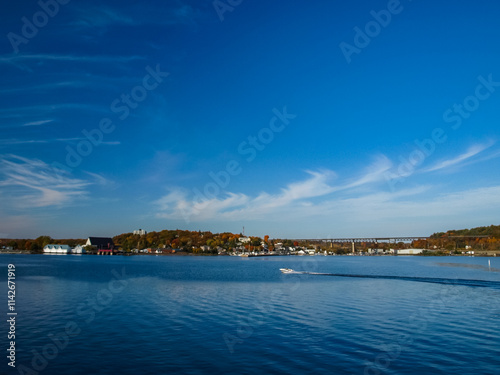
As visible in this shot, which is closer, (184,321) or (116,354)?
(116,354)

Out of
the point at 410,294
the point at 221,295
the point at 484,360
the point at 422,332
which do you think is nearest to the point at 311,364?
the point at 484,360

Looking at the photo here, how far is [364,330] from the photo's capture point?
27.7m

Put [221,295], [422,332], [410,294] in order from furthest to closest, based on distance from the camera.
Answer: [410,294]
[221,295]
[422,332]

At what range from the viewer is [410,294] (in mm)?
50000

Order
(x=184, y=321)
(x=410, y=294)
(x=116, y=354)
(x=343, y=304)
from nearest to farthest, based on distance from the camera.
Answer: (x=116, y=354) < (x=184, y=321) < (x=343, y=304) < (x=410, y=294)

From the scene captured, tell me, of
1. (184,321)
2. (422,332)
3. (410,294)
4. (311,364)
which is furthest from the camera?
(410,294)

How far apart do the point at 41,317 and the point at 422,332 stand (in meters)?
30.8

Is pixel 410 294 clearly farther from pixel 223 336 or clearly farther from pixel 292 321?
pixel 223 336

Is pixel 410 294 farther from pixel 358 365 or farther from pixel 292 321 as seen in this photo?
pixel 358 365

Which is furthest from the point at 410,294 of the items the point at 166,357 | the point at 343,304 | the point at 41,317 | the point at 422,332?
the point at 41,317

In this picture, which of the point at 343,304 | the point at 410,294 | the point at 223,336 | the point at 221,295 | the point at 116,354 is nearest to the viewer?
the point at 116,354

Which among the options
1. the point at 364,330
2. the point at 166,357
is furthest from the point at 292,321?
the point at 166,357

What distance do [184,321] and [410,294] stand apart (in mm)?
33883

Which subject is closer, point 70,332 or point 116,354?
point 116,354
